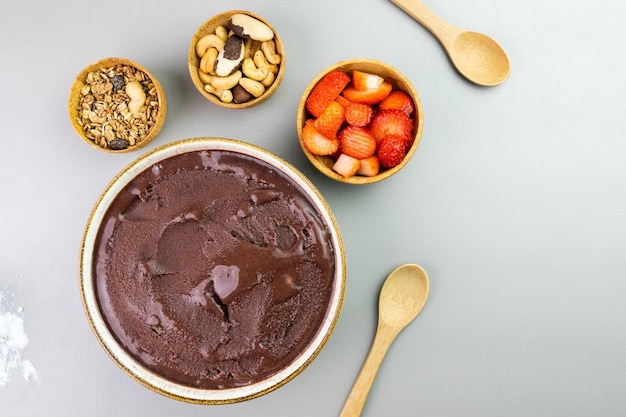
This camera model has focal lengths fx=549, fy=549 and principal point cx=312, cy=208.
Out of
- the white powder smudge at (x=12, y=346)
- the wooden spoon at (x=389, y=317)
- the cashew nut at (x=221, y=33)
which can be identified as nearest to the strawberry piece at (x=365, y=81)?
the cashew nut at (x=221, y=33)

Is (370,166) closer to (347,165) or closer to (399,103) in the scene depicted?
(347,165)

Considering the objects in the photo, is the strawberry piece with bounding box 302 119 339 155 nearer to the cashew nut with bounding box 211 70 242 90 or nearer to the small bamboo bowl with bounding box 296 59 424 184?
the small bamboo bowl with bounding box 296 59 424 184

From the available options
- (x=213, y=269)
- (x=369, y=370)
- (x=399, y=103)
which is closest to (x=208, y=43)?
(x=399, y=103)

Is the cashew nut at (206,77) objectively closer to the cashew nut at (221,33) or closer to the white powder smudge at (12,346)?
the cashew nut at (221,33)

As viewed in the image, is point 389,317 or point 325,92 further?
point 389,317

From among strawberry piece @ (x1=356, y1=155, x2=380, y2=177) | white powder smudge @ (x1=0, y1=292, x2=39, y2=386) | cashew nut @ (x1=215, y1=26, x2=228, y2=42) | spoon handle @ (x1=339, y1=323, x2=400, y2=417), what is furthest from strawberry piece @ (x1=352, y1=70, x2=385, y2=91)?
white powder smudge @ (x1=0, y1=292, x2=39, y2=386)
